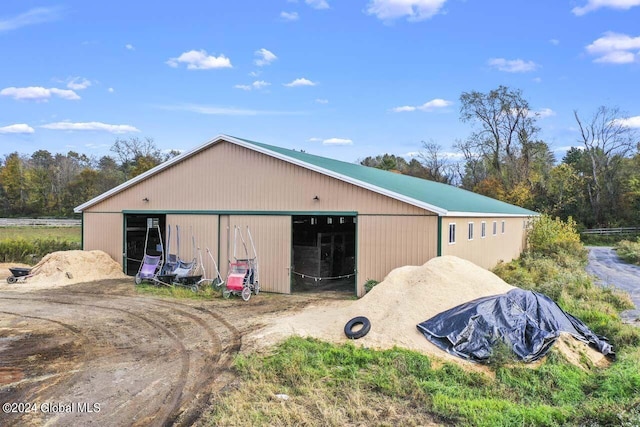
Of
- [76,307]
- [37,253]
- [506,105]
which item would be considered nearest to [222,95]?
[37,253]

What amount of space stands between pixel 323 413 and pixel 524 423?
2.33 m

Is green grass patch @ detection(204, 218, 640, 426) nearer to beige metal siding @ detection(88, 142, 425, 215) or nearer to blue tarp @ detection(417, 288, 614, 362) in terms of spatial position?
blue tarp @ detection(417, 288, 614, 362)

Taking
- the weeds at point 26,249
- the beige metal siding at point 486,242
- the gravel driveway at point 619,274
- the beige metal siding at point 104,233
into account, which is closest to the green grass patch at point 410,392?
the gravel driveway at point 619,274

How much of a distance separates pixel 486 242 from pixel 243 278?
10.1 meters

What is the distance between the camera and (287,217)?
14164 mm

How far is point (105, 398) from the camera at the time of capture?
19.3 feet

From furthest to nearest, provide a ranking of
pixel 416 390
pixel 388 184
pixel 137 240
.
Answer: pixel 137 240, pixel 388 184, pixel 416 390

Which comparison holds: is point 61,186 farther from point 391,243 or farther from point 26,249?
point 391,243

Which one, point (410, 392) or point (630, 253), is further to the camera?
point (630, 253)

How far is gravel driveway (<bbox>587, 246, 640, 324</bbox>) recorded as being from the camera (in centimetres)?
1108

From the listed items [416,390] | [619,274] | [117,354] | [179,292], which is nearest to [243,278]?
[179,292]

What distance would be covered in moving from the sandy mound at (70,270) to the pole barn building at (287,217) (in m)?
0.59

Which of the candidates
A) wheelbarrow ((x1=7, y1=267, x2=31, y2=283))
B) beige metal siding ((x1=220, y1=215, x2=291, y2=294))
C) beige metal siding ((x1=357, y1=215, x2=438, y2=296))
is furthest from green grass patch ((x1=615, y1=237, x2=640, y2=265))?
wheelbarrow ((x1=7, y1=267, x2=31, y2=283))

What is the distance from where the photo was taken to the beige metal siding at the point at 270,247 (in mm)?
14102
